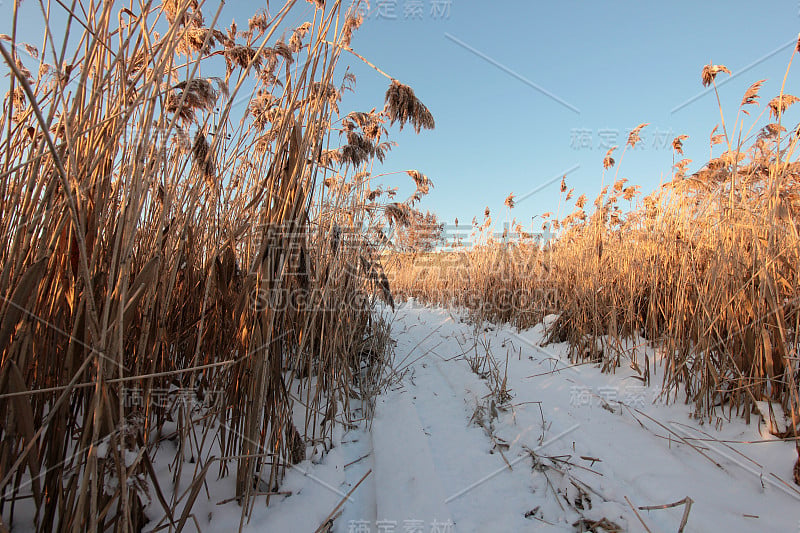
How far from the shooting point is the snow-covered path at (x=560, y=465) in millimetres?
972

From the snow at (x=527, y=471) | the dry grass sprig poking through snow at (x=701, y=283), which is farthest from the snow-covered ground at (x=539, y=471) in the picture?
the dry grass sprig poking through snow at (x=701, y=283)

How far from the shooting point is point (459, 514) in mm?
1011

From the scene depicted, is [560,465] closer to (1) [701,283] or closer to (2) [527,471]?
(2) [527,471]

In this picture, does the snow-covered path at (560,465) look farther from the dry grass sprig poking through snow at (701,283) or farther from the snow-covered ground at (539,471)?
the dry grass sprig poking through snow at (701,283)

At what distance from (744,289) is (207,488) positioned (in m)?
2.16

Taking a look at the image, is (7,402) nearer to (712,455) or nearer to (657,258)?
(712,455)

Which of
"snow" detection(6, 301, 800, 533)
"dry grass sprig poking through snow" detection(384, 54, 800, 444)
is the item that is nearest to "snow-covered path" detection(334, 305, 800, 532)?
"snow" detection(6, 301, 800, 533)

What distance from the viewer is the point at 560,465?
1.20 meters

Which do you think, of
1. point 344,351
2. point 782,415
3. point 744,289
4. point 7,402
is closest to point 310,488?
point 344,351

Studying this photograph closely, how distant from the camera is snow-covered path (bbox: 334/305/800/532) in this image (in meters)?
0.97

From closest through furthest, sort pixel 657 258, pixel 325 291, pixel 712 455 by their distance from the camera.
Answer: pixel 712 455
pixel 325 291
pixel 657 258

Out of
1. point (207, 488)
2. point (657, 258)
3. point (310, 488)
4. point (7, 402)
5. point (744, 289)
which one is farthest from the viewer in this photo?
point (657, 258)

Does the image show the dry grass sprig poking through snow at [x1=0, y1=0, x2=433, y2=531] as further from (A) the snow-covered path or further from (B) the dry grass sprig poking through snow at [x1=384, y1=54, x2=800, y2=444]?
(B) the dry grass sprig poking through snow at [x1=384, y1=54, x2=800, y2=444]

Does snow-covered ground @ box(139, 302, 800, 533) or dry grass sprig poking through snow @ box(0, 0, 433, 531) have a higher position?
dry grass sprig poking through snow @ box(0, 0, 433, 531)
